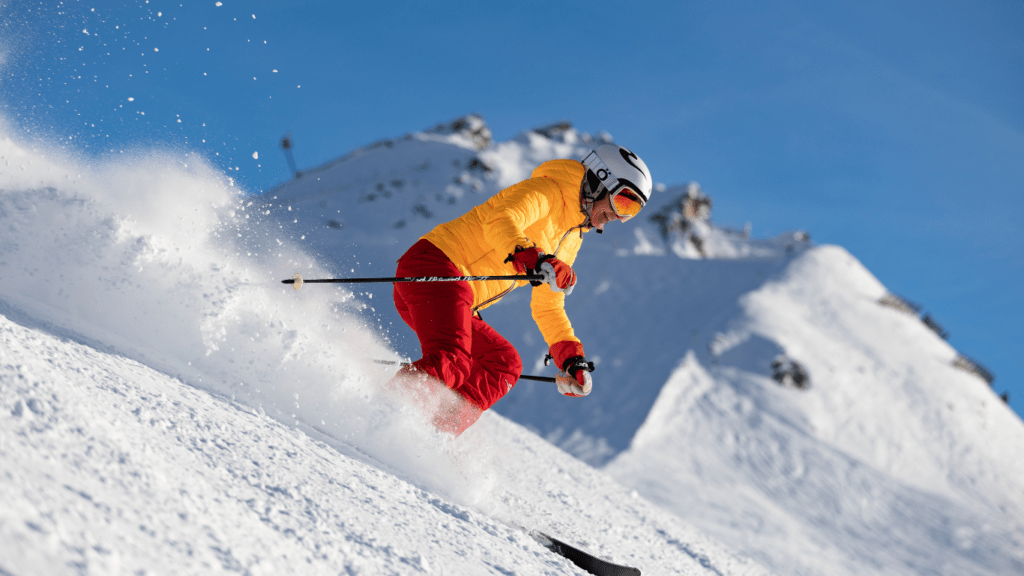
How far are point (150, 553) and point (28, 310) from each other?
229 centimetres

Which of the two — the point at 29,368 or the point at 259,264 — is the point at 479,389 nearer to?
the point at 259,264

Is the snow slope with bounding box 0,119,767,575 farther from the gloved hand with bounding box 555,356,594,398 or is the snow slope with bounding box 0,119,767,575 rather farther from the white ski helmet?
the white ski helmet

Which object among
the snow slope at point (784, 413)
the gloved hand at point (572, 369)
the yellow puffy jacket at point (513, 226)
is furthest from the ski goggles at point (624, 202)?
the snow slope at point (784, 413)

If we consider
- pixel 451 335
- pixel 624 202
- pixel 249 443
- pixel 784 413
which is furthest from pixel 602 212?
pixel 784 413

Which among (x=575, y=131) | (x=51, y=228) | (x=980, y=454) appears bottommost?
(x=51, y=228)

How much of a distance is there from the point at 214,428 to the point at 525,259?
5.99 ft

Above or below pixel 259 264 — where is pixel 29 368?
below

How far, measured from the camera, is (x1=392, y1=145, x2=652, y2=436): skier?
3.40 meters

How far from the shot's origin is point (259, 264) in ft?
13.9

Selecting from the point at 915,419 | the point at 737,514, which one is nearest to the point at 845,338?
the point at 915,419

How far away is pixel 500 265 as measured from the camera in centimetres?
384

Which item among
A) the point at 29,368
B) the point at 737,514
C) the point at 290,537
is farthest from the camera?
the point at 737,514

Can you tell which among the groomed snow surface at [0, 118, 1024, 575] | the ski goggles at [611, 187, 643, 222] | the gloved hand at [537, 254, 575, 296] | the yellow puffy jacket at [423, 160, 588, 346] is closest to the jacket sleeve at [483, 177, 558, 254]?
the yellow puffy jacket at [423, 160, 588, 346]

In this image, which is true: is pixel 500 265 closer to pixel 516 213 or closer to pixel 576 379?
pixel 516 213
